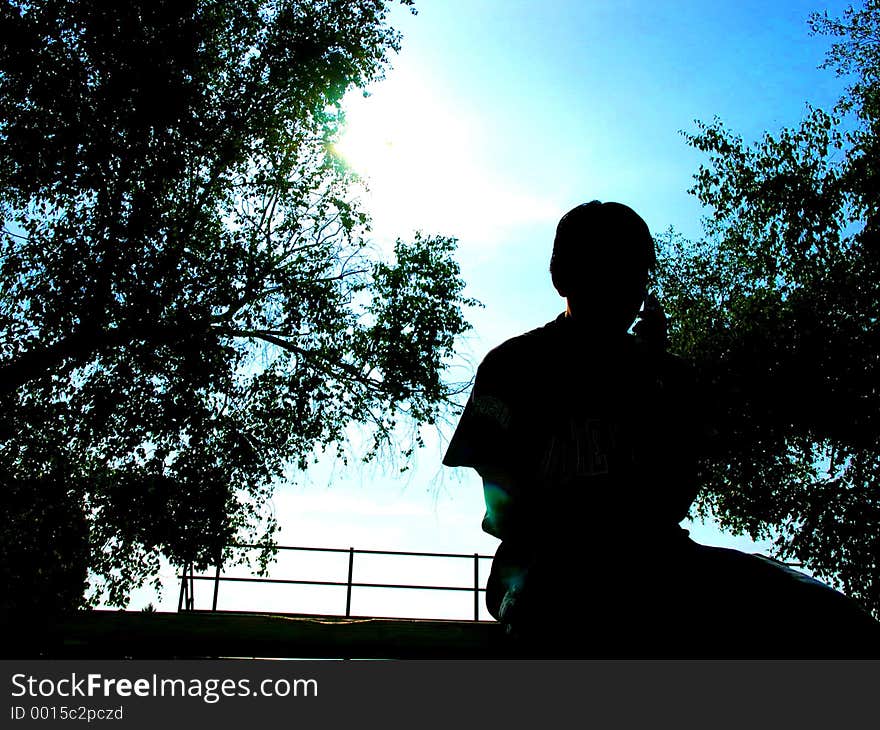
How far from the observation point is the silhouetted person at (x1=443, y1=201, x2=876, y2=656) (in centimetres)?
130

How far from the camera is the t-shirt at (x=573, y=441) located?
1.47 metres

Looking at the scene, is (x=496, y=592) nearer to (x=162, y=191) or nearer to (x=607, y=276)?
(x=607, y=276)

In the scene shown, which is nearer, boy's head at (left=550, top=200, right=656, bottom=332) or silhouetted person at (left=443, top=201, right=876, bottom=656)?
silhouetted person at (left=443, top=201, right=876, bottom=656)

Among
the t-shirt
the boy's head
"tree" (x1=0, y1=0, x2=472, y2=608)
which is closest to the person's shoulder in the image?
the t-shirt

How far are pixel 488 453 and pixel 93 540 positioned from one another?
48.9ft

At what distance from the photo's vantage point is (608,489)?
151 cm

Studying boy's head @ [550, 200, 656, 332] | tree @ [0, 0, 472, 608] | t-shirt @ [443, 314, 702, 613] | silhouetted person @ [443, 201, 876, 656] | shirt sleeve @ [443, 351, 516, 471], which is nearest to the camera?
silhouetted person @ [443, 201, 876, 656]

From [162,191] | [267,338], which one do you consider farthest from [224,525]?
[162,191]

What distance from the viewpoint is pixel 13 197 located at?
13023mm

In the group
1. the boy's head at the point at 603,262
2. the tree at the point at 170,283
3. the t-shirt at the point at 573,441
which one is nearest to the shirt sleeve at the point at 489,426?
the t-shirt at the point at 573,441

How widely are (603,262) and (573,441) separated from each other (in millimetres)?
477

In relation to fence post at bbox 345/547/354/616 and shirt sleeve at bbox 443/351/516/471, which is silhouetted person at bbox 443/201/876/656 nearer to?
shirt sleeve at bbox 443/351/516/471

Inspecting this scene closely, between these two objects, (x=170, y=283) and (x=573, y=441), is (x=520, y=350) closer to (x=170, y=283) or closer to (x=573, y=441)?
(x=573, y=441)

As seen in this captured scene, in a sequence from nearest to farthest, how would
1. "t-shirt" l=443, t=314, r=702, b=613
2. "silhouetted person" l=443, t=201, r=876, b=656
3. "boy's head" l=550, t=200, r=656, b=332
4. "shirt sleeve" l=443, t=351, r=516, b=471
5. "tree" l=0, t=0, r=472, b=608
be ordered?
"silhouetted person" l=443, t=201, r=876, b=656 → "t-shirt" l=443, t=314, r=702, b=613 → "shirt sleeve" l=443, t=351, r=516, b=471 → "boy's head" l=550, t=200, r=656, b=332 → "tree" l=0, t=0, r=472, b=608
